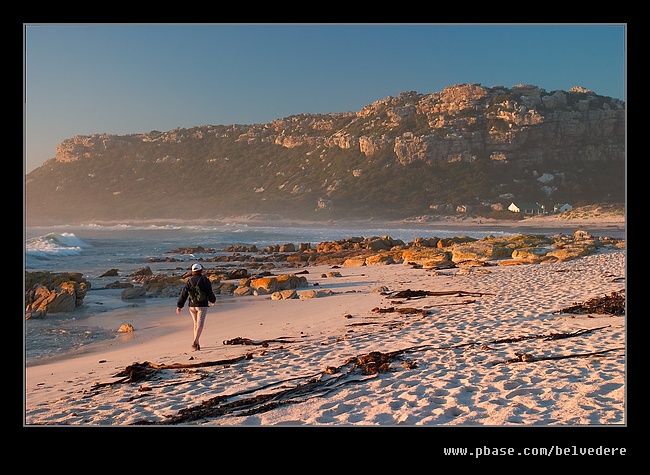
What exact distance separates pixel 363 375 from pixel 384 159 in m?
66.2

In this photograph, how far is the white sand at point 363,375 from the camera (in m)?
3.57

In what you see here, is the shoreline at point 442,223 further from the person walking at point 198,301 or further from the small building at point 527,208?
the person walking at point 198,301

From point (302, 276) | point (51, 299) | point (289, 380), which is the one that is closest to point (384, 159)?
point (302, 276)

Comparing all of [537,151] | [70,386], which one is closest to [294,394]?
[70,386]

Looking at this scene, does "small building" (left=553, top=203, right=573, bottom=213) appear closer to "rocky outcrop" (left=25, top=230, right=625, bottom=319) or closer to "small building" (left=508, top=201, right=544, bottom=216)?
"small building" (left=508, top=201, right=544, bottom=216)

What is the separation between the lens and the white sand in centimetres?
357

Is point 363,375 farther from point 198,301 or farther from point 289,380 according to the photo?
point 198,301

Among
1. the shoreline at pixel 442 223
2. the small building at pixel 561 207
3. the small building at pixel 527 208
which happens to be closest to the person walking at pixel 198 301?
the shoreline at pixel 442 223

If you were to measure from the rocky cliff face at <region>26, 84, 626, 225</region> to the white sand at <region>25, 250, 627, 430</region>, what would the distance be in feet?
128

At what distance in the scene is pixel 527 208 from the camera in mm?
49406

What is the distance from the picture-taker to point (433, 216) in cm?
5297

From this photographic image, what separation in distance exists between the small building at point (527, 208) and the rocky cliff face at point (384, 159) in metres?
2.24
